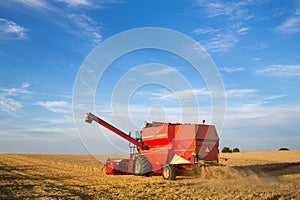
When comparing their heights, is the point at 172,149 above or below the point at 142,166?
above

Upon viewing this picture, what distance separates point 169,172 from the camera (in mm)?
14852

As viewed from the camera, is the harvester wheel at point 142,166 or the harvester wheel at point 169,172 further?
the harvester wheel at point 142,166

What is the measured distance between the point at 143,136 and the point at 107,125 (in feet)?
8.15

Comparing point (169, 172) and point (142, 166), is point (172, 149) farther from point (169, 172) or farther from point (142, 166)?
point (142, 166)

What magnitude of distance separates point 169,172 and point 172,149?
1251mm

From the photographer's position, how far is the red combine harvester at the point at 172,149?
14.9m

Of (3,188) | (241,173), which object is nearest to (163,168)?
(241,173)

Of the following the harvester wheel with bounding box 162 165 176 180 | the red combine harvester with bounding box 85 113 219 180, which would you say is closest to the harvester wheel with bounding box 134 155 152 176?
the red combine harvester with bounding box 85 113 219 180

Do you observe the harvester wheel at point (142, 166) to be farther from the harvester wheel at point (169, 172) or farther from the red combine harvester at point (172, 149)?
the harvester wheel at point (169, 172)

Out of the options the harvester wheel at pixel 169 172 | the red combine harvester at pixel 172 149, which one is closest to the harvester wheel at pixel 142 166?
the red combine harvester at pixel 172 149

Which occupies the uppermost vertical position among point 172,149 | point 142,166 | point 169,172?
point 172,149

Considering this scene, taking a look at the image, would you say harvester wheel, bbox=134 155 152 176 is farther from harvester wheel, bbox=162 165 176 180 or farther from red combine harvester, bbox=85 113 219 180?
harvester wheel, bbox=162 165 176 180

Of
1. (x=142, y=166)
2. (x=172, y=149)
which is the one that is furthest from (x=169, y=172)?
(x=142, y=166)

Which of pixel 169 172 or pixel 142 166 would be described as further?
pixel 142 166
